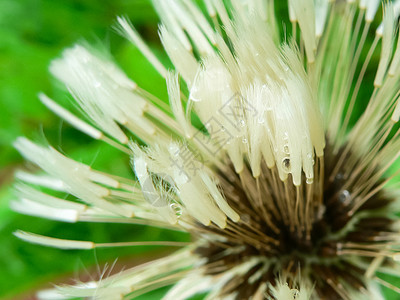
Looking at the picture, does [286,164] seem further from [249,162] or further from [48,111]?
[48,111]

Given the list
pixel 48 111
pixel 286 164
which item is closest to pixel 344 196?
pixel 286 164

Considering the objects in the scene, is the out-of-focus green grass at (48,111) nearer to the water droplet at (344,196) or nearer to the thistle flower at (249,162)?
the thistle flower at (249,162)

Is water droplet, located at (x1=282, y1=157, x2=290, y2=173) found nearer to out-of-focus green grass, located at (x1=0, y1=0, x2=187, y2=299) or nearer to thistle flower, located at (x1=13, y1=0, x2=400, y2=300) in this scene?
thistle flower, located at (x1=13, y1=0, x2=400, y2=300)

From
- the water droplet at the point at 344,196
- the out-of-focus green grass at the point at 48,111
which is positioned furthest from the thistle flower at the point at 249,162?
the out-of-focus green grass at the point at 48,111

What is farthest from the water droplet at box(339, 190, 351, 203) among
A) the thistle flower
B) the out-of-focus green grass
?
the out-of-focus green grass

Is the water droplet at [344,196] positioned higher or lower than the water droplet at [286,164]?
higher

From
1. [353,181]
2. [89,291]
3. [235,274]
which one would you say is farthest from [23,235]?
[353,181]
